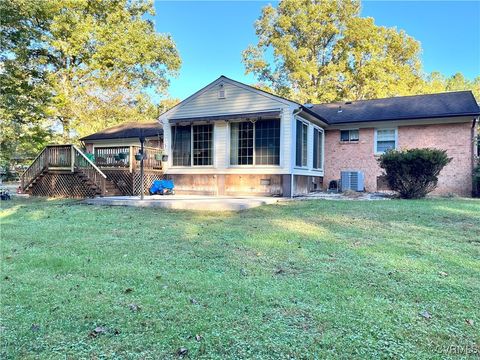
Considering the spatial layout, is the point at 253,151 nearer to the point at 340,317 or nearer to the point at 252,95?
the point at 252,95

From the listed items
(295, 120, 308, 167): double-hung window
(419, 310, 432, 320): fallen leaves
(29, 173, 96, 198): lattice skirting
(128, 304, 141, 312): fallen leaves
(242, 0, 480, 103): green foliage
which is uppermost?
(242, 0, 480, 103): green foliage

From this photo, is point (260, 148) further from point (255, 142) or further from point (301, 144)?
point (301, 144)

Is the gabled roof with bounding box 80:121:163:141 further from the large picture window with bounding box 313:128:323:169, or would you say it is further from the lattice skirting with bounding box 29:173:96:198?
the large picture window with bounding box 313:128:323:169

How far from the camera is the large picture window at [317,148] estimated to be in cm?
1433

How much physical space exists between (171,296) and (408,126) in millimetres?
14007

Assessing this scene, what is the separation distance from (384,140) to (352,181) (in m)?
2.24

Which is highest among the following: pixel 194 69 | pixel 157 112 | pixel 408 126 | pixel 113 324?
pixel 194 69

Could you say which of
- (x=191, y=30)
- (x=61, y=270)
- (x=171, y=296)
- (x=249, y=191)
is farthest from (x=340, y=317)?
(x=191, y=30)

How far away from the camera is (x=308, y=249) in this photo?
454 cm

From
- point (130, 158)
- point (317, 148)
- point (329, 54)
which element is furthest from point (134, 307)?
point (329, 54)

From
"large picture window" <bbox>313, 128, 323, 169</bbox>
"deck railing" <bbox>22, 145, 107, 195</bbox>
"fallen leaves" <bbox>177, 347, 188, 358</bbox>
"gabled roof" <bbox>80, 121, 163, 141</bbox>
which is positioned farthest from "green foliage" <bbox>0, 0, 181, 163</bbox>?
"fallen leaves" <bbox>177, 347, 188, 358</bbox>

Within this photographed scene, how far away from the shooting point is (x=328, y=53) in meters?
29.2

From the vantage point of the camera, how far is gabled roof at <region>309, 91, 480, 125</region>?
43.3 feet

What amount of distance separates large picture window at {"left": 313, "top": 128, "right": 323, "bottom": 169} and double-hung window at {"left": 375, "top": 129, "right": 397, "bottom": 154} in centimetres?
240
